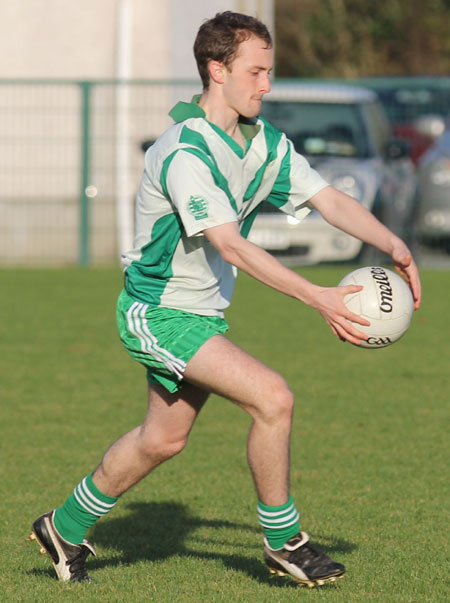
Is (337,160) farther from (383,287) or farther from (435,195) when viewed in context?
(383,287)

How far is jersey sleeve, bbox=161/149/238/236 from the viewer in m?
4.57

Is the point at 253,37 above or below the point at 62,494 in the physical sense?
above

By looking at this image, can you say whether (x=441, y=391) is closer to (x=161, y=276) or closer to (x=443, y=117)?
(x=161, y=276)

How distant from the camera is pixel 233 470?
6.82 metres

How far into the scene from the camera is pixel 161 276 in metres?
4.88

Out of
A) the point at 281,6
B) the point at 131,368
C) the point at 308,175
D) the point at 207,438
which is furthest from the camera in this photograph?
the point at 281,6

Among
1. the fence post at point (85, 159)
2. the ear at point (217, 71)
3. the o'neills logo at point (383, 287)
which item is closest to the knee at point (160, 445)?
the o'neills logo at point (383, 287)

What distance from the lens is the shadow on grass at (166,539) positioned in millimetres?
5191

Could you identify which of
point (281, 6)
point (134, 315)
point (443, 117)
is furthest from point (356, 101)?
point (281, 6)

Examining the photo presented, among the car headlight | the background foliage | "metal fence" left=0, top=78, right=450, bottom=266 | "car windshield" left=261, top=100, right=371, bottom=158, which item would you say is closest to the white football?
"car windshield" left=261, top=100, right=371, bottom=158

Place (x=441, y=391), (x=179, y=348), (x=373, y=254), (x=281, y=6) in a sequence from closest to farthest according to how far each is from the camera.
Answer: 1. (x=179, y=348)
2. (x=441, y=391)
3. (x=373, y=254)
4. (x=281, y=6)

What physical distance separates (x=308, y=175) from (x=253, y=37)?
667 mm

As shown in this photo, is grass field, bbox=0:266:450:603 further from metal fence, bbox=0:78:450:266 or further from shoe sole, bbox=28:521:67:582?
metal fence, bbox=0:78:450:266

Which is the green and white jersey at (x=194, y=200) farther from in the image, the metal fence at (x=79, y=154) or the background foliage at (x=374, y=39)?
the background foliage at (x=374, y=39)
